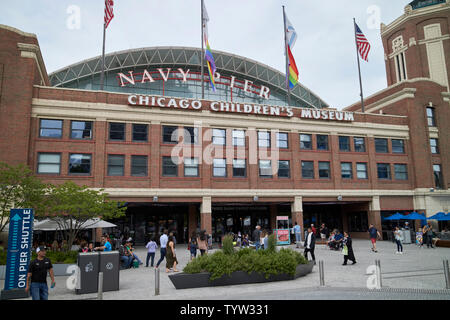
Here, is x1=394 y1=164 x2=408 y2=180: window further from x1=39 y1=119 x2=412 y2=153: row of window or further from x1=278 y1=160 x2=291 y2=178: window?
x1=278 y1=160 x2=291 y2=178: window

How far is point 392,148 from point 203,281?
32916mm

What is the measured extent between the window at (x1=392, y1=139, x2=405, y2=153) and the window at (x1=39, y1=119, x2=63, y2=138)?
111ft

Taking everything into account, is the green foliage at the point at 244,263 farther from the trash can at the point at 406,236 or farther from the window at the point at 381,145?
the window at the point at 381,145

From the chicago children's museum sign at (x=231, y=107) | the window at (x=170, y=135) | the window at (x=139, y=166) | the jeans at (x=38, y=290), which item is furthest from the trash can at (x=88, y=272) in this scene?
the chicago children's museum sign at (x=231, y=107)

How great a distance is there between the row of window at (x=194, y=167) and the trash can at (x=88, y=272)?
57.4 feet

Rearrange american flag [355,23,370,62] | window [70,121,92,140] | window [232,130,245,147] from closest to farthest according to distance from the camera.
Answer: window [70,121,92,140] < window [232,130,245,147] < american flag [355,23,370,62]

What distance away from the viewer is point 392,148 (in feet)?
126

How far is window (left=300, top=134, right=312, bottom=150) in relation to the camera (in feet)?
116

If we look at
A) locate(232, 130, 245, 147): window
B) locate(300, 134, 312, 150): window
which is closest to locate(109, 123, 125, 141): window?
locate(232, 130, 245, 147): window

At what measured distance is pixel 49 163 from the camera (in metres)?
27.7

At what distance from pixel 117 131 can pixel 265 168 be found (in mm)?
14053

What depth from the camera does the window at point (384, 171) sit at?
37.5 m

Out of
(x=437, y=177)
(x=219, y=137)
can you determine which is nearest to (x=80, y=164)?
(x=219, y=137)
